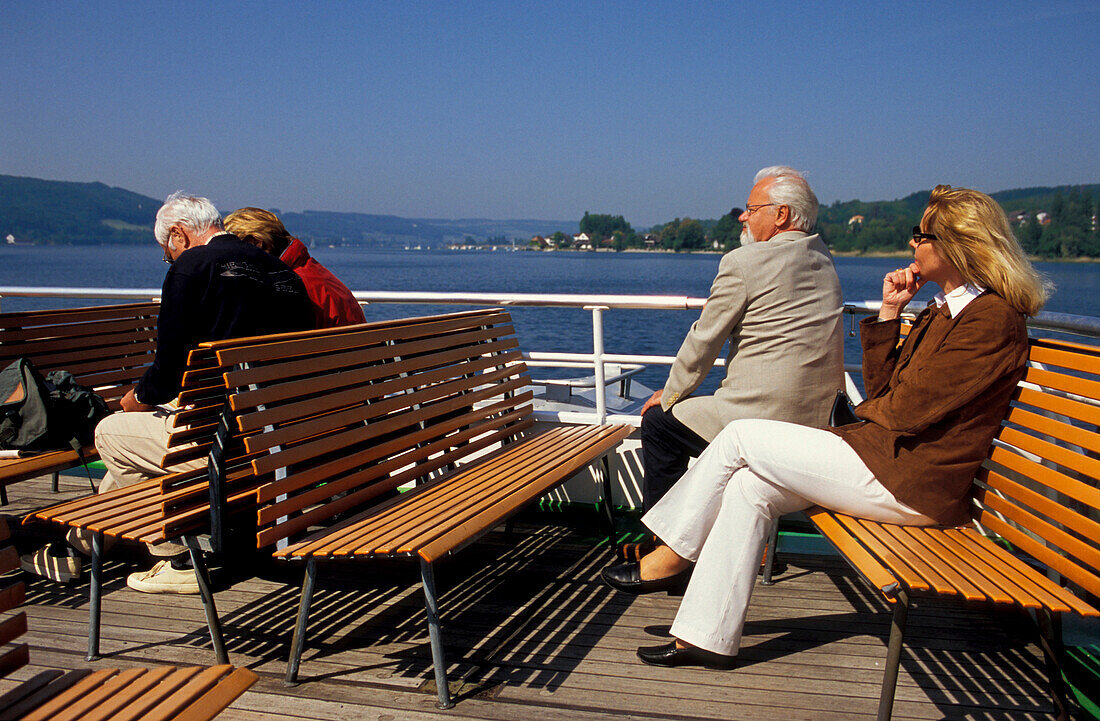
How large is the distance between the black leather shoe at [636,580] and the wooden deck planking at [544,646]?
0.07 meters

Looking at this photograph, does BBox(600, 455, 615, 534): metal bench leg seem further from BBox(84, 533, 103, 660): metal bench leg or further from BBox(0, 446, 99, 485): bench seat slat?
BBox(0, 446, 99, 485): bench seat slat

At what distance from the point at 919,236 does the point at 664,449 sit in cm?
116

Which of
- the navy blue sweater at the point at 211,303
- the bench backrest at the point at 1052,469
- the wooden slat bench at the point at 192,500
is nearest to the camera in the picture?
the bench backrest at the point at 1052,469

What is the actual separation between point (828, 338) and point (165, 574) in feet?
8.50

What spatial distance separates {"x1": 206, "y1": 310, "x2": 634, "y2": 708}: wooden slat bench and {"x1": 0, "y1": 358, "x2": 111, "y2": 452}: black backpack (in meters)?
1.17

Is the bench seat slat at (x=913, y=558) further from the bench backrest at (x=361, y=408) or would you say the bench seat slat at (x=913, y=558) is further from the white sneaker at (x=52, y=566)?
the white sneaker at (x=52, y=566)

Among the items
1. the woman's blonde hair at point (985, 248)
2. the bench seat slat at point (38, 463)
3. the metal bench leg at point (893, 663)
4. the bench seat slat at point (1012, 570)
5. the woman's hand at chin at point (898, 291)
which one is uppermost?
the woman's blonde hair at point (985, 248)

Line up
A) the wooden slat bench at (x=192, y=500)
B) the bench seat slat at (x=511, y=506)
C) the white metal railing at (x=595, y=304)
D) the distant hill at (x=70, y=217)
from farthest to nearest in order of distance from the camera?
the distant hill at (x=70, y=217) < the white metal railing at (x=595, y=304) < the wooden slat bench at (x=192, y=500) < the bench seat slat at (x=511, y=506)

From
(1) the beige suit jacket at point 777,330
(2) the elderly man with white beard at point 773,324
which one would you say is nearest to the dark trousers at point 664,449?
(2) the elderly man with white beard at point 773,324

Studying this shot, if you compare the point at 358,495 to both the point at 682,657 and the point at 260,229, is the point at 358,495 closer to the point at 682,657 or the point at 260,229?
the point at 682,657

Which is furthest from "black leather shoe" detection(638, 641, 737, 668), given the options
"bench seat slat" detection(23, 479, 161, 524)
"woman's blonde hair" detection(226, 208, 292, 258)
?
"woman's blonde hair" detection(226, 208, 292, 258)

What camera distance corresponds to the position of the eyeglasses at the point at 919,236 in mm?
2447

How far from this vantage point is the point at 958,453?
7.42 ft

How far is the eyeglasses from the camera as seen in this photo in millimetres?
2447
